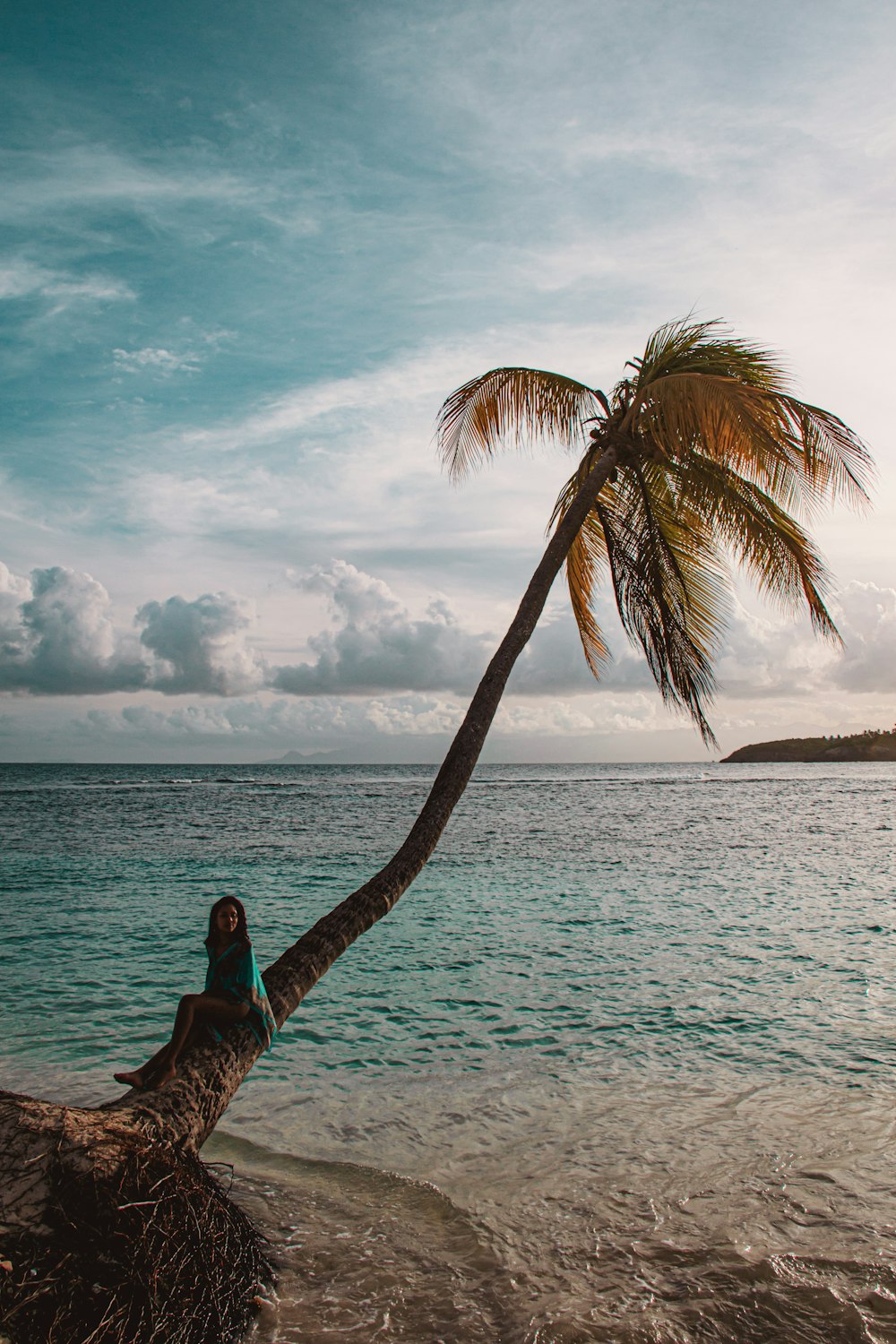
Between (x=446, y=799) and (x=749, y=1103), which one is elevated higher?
(x=446, y=799)

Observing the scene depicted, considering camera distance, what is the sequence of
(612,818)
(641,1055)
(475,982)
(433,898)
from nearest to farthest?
(641,1055) < (475,982) < (433,898) < (612,818)

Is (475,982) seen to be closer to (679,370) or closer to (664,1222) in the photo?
(664,1222)

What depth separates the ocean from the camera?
453cm

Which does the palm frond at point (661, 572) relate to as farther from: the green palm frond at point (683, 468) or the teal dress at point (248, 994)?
the teal dress at point (248, 994)

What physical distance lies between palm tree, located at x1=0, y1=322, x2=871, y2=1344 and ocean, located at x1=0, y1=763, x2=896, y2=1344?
3.98 ft

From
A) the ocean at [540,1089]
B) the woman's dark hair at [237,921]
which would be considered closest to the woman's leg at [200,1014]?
the woman's dark hair at [237,921]

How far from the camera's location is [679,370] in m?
6.77

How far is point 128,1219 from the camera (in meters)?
3.09

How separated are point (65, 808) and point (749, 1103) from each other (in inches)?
1671

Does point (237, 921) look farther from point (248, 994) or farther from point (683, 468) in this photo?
point (683, 468)

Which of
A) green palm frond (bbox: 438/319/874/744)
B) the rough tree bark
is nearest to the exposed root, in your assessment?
the rough tree bark

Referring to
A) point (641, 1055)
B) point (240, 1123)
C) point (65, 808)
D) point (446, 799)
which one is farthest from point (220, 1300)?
point (65, 808)

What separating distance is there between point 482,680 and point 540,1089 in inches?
173

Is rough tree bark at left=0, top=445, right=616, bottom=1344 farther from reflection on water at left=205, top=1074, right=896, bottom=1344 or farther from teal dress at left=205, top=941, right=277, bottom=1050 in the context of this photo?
reflection on water at left=205, top=1074, right=896, bottom=1344
